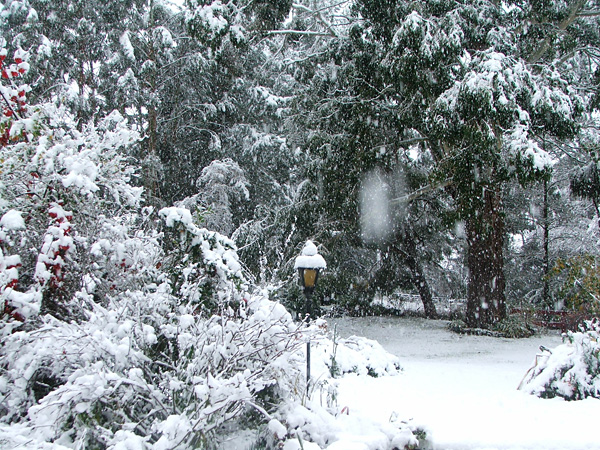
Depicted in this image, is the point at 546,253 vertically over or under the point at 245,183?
under

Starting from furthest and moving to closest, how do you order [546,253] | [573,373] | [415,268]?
[546,253] → [415,268] → [573,373]

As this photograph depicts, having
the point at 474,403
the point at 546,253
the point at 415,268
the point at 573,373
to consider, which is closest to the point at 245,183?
the point at 415,268

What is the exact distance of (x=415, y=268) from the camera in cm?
1675

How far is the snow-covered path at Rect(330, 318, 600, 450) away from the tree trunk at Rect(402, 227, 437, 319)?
6.06 metres

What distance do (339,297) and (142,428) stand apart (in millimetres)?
14878

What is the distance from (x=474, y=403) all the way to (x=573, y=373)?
1273 millimetres

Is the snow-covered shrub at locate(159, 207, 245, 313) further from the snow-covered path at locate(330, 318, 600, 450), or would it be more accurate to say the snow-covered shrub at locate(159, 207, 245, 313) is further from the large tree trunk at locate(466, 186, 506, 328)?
the large tree trunk at locate(466, 186, 506, 328)

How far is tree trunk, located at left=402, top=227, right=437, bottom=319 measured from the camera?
16234mm

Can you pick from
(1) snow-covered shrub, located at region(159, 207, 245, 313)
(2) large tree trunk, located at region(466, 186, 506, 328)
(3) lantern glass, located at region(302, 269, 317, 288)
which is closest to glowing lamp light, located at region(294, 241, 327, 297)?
(3) lantern glass, located at region(302, 269, 317, 288)

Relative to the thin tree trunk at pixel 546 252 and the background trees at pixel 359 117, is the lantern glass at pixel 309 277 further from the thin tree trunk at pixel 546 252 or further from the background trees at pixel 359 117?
the thin tree trunk at pixel 546 252

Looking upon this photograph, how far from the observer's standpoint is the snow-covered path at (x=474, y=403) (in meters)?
4.18

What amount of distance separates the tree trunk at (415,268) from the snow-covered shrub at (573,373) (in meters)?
9.82

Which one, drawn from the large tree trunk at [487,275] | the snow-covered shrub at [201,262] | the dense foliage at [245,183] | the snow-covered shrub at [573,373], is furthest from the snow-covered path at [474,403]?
the large tree trunk at [487,275]

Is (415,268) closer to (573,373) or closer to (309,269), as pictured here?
(573,373)
